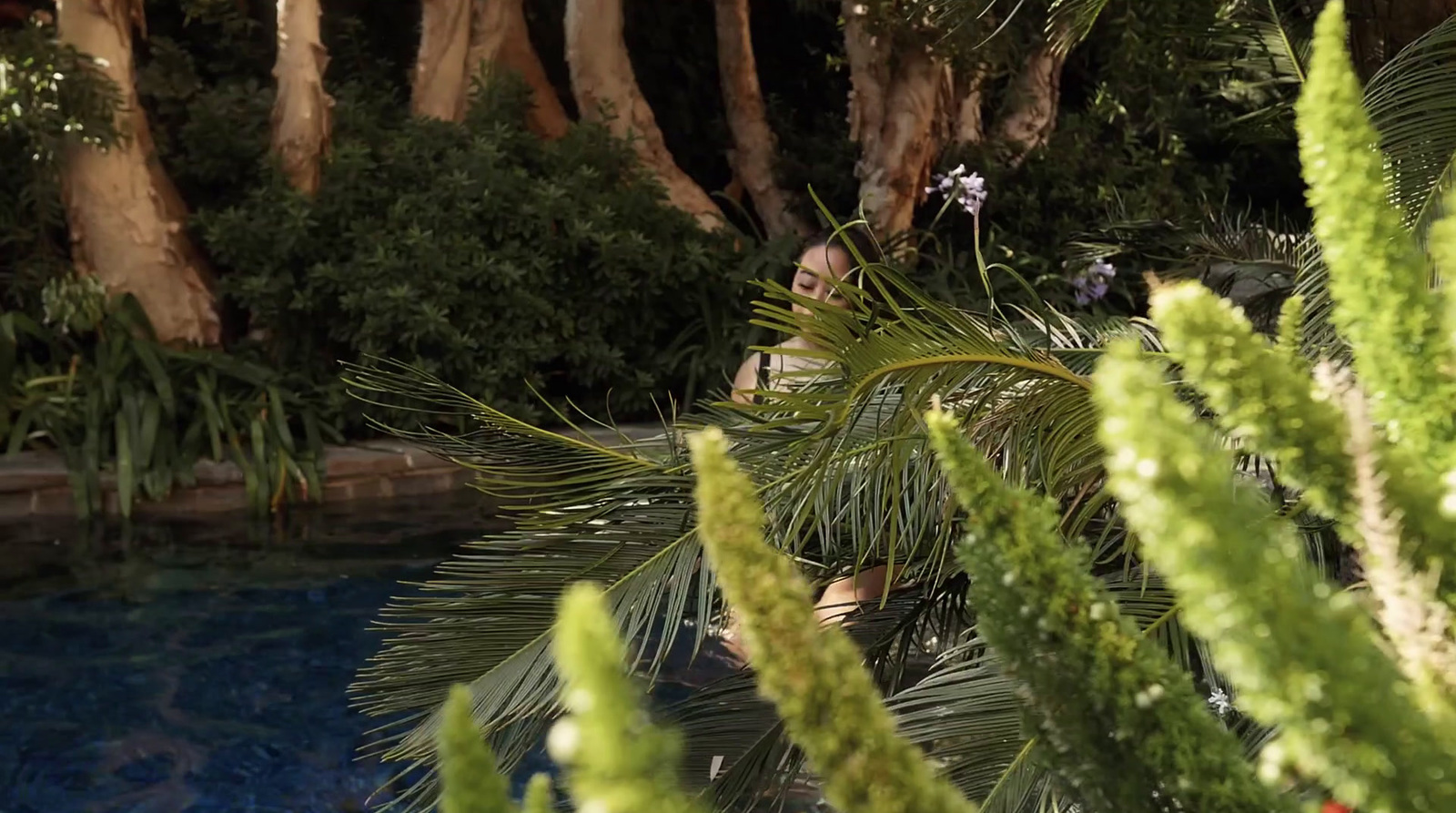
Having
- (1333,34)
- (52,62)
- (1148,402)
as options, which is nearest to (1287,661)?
A: (1148,402)

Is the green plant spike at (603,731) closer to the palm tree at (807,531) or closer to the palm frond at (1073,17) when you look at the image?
the palm tree at (807,531)

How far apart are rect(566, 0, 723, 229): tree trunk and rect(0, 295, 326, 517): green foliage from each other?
3.41 m

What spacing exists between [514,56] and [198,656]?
6407 mm

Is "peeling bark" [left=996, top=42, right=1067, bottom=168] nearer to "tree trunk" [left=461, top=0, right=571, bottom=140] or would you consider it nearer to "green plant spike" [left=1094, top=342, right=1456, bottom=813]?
"tree trunk" [left=461, top=0, right=571, bottom=140]

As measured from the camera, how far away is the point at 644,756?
46 cm

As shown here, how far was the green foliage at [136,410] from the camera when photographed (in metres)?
7.77

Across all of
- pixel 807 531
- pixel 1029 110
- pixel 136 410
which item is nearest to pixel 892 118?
pixel 1029 110

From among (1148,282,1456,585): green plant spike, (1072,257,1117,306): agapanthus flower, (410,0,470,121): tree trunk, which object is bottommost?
(1148,282,1456,585): green plant spike

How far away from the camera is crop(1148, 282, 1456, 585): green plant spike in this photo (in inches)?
25.2

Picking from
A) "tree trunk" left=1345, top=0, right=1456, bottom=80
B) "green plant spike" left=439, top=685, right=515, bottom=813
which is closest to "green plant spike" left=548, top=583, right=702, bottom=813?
"green plant spike" left=439, top=685, right=515, bottom=813

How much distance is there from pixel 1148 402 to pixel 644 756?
0.23m

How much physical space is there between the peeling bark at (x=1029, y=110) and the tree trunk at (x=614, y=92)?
2.53 m

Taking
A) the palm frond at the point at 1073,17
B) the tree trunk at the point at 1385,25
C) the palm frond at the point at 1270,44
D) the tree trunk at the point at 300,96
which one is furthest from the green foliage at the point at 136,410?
the tree trunk at the point at 1385,25

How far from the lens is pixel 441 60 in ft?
33.1
